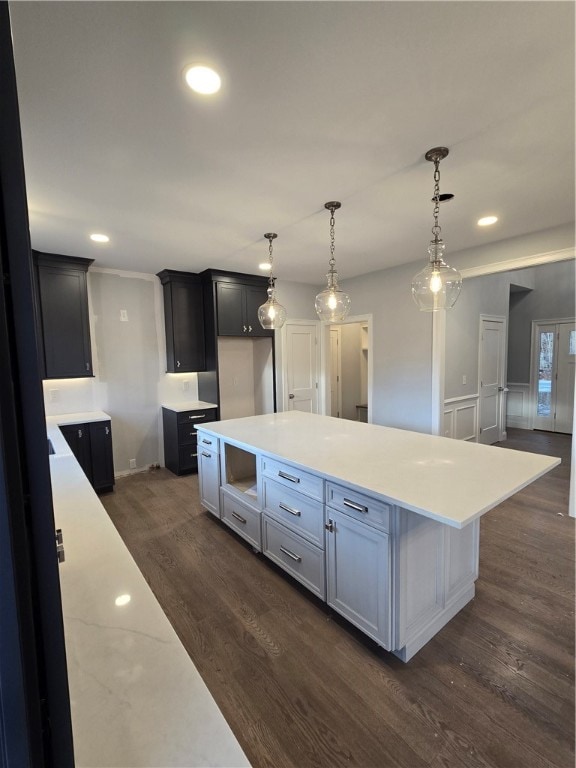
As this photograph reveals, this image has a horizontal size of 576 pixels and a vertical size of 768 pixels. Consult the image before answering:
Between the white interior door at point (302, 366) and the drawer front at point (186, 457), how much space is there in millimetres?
1610

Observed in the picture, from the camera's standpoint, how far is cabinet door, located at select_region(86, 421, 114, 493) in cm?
390

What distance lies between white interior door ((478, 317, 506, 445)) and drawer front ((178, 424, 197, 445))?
422 cm

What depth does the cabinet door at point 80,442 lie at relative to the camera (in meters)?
3.73

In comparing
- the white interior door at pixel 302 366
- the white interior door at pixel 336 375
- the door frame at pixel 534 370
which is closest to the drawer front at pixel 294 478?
the white interior door at pixel 302 366

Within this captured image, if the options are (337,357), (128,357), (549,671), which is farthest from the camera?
(337,357)

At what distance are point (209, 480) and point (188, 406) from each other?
1.60 metres

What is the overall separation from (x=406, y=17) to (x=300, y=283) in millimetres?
4427

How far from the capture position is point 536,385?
695 cm

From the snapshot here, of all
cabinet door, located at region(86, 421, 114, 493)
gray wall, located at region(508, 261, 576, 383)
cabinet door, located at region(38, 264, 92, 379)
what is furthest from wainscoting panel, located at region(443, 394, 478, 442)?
cabinet door, located at region(38, 264, 92, 379)

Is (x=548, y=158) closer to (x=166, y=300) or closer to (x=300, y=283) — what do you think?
(x=300, y=283)

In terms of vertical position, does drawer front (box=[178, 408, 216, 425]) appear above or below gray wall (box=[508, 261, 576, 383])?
below

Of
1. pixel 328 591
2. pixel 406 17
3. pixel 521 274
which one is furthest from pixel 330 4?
pixel 521 274

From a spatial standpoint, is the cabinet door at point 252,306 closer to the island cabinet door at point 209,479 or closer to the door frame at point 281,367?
the door frame at point 281,367

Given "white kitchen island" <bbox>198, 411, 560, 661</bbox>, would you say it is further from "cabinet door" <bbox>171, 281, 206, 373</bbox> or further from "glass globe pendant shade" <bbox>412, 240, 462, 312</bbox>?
"cabinet door" <bbox>171, 281, 206, 373</bbox>
